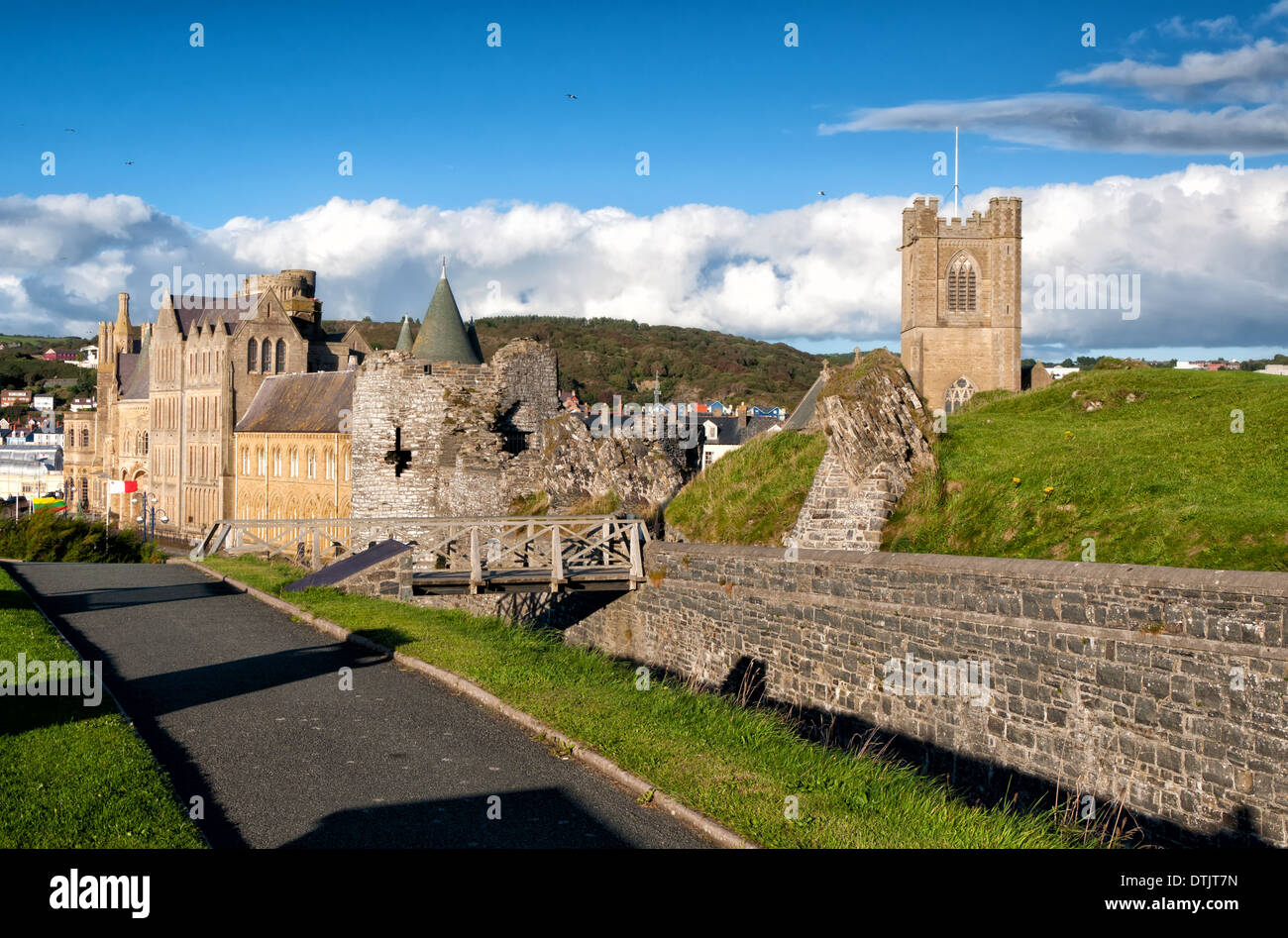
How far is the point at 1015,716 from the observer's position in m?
11.8

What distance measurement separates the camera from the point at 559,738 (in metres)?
9.96

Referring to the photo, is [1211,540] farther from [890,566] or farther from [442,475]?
[442,475]

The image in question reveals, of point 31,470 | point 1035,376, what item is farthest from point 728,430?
point 31,470

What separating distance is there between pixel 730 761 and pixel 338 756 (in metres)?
3.33

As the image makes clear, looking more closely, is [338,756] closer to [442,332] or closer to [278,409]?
[442,332]

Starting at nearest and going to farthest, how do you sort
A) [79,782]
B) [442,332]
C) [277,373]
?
[79,782] < [442,332] < [277,373]

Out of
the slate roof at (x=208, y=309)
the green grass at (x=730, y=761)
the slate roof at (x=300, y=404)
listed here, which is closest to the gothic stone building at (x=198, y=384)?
the slate roof at (x=208, y=309)

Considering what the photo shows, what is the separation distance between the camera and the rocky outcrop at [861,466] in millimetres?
16297

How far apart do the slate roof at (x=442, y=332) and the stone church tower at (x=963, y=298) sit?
42.9 m

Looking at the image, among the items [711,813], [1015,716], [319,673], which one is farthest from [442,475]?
[711,813]

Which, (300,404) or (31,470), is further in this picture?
(31,470)

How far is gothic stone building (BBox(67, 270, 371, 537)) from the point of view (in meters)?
78.8
